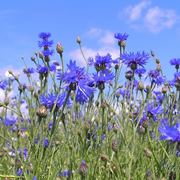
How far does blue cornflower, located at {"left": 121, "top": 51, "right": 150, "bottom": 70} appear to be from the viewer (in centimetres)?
300

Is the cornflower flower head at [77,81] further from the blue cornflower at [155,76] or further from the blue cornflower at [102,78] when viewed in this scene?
the blue cornflower at [155,76]

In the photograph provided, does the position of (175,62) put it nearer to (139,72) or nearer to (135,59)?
(139,72)

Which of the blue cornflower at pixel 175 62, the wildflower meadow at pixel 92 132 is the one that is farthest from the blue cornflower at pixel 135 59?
the blue cornflower at pixel 175 62

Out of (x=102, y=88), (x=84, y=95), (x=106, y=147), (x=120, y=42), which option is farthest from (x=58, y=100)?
(x=120, y=42)

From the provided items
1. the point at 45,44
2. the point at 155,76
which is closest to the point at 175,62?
the point at 155,76

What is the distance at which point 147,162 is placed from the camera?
2922mm

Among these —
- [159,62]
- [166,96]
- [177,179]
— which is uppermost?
[159,62]

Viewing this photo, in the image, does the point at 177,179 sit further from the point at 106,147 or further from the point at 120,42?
the point at 120,42

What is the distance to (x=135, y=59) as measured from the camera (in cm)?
300

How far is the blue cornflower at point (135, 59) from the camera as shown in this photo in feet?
9.85

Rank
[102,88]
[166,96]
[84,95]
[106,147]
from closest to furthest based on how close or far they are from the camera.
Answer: [84,95], [102,88], [106,147], [166,96]

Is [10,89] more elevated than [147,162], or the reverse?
[10,89]

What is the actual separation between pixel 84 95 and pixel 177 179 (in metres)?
0.51

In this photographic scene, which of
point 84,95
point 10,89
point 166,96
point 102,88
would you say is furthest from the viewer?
point 10,89
